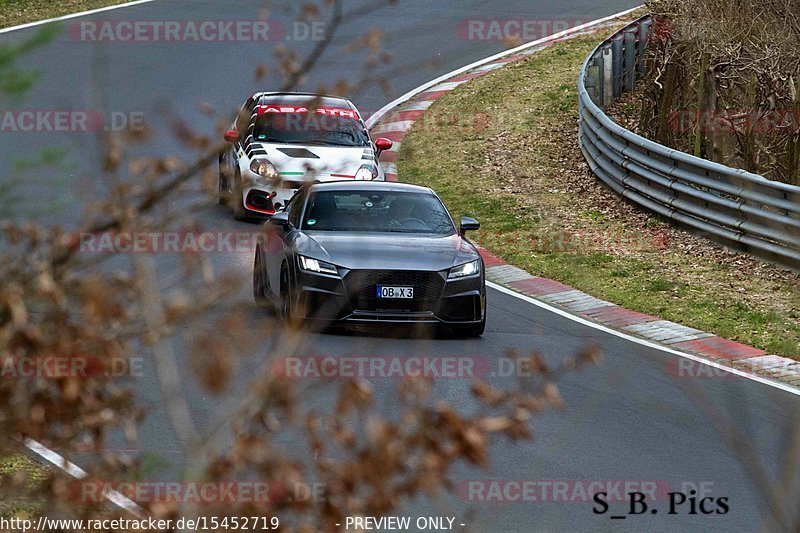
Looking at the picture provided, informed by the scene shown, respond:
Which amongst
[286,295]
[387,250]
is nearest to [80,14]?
[286,295]

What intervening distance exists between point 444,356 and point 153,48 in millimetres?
19947

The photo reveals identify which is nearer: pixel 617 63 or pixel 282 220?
pixel 282 220

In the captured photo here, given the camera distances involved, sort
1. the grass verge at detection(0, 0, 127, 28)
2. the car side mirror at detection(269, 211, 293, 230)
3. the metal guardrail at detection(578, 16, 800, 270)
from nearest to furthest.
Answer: the car side mirror at detection(269, 211, 293, 230), the metal guardrail at detection(578, 16, 800, 270), the grass verge at detection(0, 0, 127, 28)

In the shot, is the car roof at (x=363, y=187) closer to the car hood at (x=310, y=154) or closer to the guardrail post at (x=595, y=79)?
the car hood at (x=310, y=154)

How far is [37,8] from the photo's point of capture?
105 feet

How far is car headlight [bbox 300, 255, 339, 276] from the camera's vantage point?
12727 mm

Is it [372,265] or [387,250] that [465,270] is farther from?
[372,265]

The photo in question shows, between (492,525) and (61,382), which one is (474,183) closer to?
(492,525)

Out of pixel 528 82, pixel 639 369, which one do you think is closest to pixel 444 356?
pixel 639 369

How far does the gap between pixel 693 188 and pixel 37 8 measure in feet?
62.1

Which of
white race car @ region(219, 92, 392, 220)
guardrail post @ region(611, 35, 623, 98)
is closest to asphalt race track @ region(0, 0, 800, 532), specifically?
white race car @ region(219, 92, 392, 220)

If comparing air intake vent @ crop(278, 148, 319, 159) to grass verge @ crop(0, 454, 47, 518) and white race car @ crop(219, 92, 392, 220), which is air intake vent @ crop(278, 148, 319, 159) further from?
grass verge @ crop(0, 454, 47, 518)

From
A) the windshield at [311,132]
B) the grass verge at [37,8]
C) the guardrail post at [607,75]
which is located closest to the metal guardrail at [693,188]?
the guardrail post at [607,75]

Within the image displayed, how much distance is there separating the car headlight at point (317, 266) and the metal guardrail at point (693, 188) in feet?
14.5
